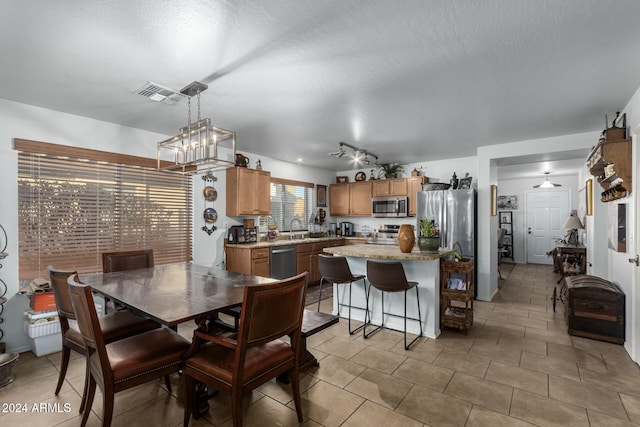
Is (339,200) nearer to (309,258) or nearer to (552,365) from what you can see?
(309,258)

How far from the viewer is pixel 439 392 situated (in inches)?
90.7

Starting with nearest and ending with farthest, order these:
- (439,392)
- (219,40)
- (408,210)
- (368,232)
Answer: (219,40), (439,392), (408,210), (368,232)

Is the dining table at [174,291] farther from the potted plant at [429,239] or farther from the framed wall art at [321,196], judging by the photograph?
the framed wall art at [321,196]

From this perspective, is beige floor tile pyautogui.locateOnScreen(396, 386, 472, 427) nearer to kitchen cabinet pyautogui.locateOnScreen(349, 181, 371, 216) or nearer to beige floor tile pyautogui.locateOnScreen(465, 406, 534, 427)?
beige floor tile pyautogui.locateOnScreen(465, 406, 534, 427)

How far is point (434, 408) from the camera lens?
2115 millimetres

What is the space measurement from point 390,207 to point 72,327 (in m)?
5.21

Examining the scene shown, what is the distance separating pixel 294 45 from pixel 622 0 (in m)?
1.83

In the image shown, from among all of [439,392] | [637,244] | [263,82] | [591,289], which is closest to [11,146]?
[263,82]

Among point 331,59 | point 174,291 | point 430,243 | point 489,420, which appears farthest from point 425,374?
point 331,59

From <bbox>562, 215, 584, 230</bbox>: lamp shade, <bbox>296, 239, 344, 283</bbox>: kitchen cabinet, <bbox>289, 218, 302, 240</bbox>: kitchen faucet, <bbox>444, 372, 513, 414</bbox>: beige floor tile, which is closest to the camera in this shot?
<bbox>444, 372, 513, 414</bbox>: beige floor tile

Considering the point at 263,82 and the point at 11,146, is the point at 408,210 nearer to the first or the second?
the point at 263,82

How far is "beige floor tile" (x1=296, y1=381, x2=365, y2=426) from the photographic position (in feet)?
6.58

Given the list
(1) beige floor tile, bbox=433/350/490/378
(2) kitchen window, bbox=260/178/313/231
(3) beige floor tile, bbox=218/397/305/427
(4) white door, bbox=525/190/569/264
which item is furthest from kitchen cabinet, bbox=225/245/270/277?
(4) white door, bbox=525/190/569/264

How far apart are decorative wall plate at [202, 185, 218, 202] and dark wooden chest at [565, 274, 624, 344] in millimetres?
4784
